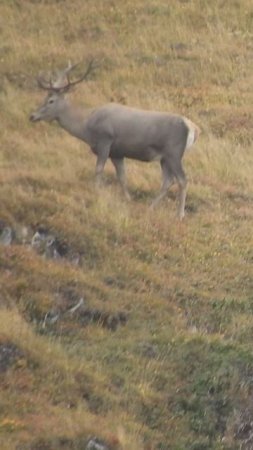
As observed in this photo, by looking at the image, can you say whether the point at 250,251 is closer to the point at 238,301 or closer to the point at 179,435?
the point at 238,301

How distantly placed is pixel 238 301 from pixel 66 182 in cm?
391

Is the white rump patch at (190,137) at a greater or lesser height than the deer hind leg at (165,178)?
greater

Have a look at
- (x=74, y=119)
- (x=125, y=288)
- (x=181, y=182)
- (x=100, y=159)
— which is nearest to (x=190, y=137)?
(x=181, y=182)

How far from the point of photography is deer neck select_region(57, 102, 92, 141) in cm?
1814

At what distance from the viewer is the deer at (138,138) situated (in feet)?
56.9

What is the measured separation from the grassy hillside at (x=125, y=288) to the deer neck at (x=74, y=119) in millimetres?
534

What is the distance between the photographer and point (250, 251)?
52.6ft

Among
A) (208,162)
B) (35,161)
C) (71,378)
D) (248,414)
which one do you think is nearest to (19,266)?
(71,378)

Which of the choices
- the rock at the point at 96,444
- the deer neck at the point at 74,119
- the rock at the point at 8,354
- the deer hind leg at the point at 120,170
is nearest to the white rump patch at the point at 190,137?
the deer hind leg at the point at 120,170

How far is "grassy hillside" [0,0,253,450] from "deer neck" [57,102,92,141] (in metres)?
0.53

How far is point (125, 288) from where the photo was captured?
14.4m

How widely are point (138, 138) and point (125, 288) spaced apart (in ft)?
11.7

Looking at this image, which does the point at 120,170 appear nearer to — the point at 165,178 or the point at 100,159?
the point at 100,159

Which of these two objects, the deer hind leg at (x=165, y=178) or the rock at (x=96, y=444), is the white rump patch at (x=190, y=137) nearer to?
the deer hind leg at (x=165, y=178)
